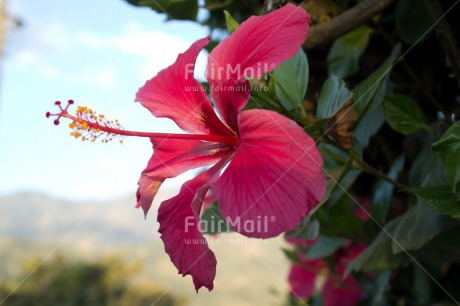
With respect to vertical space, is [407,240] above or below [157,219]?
below

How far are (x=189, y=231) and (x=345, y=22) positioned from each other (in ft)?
1.32

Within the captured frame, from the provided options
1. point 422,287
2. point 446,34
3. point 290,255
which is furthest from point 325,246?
point 446,34

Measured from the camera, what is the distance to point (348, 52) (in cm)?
93

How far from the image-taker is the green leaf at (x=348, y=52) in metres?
0.93

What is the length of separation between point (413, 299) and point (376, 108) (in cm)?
64

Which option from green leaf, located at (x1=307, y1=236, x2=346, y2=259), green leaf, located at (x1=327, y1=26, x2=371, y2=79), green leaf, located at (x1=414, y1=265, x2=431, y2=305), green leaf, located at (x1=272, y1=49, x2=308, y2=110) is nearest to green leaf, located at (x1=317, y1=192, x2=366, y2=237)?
green leaf, located at (x1=307, y1=236, x2=346, y2=259)

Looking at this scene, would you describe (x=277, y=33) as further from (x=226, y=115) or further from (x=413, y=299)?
(x=413, y=299)

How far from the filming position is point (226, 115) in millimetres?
610

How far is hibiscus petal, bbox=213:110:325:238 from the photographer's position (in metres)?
0.47

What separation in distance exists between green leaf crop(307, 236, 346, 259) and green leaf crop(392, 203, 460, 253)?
39 centimetres

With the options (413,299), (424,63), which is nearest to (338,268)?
(413,299)

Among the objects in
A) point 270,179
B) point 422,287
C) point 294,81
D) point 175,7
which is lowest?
point 422,287

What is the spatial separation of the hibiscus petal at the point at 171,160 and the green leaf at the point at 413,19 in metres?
0.49

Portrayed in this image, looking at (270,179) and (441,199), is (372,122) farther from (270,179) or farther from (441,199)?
(270,179)
